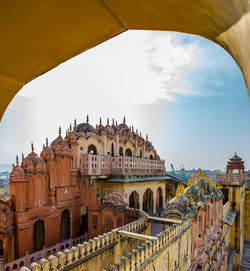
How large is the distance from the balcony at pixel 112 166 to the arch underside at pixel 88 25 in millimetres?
12776

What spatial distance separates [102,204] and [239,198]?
16.1 meters

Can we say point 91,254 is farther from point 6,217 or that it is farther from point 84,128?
point 84,128

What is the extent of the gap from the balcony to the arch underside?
12.8 meters

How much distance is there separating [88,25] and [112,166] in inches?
587

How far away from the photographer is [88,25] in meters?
1.56

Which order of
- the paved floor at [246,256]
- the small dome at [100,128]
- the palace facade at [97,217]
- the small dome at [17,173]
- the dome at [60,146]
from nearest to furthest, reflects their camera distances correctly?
the palace facade at [97,217]
the small dome at [17,173]
the dome at [60,146]
the small dome at [100,128]
the paved floor at [246,256]

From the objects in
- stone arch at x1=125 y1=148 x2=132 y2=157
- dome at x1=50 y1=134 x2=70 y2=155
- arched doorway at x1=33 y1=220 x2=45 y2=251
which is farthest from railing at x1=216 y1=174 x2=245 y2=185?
arched doorway at x1=33 y1=220 x2=45 y2=251

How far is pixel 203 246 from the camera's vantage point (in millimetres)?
12000

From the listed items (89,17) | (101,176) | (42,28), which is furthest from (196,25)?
(101,176)

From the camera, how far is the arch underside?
112 cm

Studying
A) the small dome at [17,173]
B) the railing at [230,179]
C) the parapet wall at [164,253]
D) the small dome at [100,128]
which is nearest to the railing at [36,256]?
the small dome at [17,173]

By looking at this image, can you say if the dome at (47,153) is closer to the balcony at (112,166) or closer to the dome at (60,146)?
the dome at (60,146)

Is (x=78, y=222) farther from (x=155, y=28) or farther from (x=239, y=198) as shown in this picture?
(x=239, y=198)

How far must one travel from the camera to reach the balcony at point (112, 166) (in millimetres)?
14414
